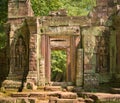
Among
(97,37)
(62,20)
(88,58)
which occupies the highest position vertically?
(62,20)

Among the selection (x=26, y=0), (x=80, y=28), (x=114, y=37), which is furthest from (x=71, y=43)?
(x=26, y=0)

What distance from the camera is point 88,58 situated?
14.3 m

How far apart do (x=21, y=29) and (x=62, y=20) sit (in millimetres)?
2222

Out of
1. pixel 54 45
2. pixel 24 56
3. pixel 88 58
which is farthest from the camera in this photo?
pixel 54 45

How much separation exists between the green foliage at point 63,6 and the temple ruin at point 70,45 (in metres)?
7.92

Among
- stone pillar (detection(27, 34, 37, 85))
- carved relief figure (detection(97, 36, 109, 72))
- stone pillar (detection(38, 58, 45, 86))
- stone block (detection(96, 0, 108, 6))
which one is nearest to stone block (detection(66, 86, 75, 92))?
stone pillar (detection(38, 58, 45, 86))

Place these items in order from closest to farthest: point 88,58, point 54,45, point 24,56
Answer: point 88,58
point 24,56
point 54,45

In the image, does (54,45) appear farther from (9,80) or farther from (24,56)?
(9,80)

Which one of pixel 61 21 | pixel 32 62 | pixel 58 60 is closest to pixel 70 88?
pixel 32 62

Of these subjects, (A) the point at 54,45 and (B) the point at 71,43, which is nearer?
(B) the point at 71,43

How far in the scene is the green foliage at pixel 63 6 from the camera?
23594mm

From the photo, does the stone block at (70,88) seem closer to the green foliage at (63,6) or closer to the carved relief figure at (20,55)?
the carved relief figure at (20,55)

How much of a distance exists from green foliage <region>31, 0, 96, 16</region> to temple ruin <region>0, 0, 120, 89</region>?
7.92 metres

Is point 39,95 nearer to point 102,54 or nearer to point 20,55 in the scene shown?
point 20,55
